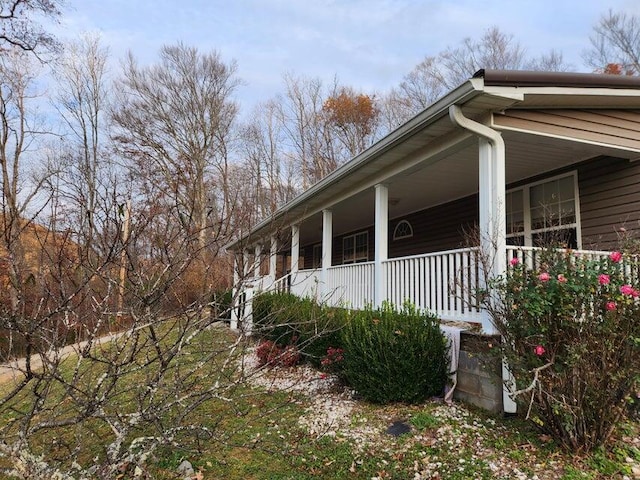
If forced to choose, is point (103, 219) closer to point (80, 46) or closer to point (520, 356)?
point (520, 356)

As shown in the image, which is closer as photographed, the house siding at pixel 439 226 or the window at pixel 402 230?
the house siding at pixel 439 226

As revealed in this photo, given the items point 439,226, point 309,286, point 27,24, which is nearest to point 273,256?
point 309,286

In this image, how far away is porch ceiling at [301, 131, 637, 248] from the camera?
5614 mm

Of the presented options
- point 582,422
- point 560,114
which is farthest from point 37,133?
point 582,422

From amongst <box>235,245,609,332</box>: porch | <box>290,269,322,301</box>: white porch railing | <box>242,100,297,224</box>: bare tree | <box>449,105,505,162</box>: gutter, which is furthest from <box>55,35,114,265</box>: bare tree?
<box>449,105,505,162</box>: gutter

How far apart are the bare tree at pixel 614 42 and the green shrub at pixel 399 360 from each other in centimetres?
2204

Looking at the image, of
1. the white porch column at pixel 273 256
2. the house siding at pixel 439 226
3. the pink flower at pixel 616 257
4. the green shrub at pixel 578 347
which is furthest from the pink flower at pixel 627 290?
the house siding at pixel 439 226

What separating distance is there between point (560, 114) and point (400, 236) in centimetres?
629

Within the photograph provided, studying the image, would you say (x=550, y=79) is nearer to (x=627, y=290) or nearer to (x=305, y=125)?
(x=627, y=290)

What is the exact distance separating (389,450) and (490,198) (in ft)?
8.84

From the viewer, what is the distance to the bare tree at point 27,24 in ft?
41.1

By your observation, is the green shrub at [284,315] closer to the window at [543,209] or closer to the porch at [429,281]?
the porch at [429,281]

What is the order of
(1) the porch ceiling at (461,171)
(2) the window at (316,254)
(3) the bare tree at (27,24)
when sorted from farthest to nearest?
(2) the window at (316,254) → (3) the bare tree at (27,24) → (1) the porch ceiling at (461,171)

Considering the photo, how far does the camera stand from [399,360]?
4742 mm
